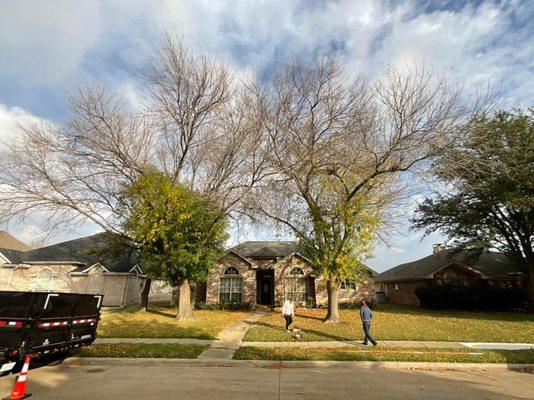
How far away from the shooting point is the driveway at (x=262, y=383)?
6.37 m

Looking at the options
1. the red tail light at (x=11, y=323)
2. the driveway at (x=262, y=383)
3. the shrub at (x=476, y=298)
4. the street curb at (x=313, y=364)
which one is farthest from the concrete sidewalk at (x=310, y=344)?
the shrub at (x=476, y=298)

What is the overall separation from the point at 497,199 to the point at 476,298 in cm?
890

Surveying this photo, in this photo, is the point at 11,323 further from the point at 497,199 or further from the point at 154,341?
the point at 497,199

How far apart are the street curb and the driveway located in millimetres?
218

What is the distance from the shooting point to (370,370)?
866cm

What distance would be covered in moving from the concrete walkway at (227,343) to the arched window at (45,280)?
18.9 metres

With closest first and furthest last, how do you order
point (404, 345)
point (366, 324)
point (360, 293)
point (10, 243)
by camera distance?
point (404, 345), point (366, 324), point (360, 293), point (10, 243)

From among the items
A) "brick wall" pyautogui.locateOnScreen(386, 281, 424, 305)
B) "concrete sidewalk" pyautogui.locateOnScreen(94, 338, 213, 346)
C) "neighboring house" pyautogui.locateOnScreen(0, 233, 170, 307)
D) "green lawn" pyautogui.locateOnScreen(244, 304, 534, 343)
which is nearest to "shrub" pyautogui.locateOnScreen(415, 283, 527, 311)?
"brick wall" pyautogui.locateOnScreen(386, 281, 424, 305)

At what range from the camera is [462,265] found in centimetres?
2866

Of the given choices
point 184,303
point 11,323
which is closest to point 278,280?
point 184,303

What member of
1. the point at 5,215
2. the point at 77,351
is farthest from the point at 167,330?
the point at 5,215

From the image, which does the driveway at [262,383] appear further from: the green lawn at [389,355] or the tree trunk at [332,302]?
the tree trunk at [332,302]

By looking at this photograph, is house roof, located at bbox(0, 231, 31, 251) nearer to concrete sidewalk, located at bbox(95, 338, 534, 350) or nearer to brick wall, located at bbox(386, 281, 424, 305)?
concrete sidewalk, located at bbox(95, 338, 534, 350)

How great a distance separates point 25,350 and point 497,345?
14.7 metres
